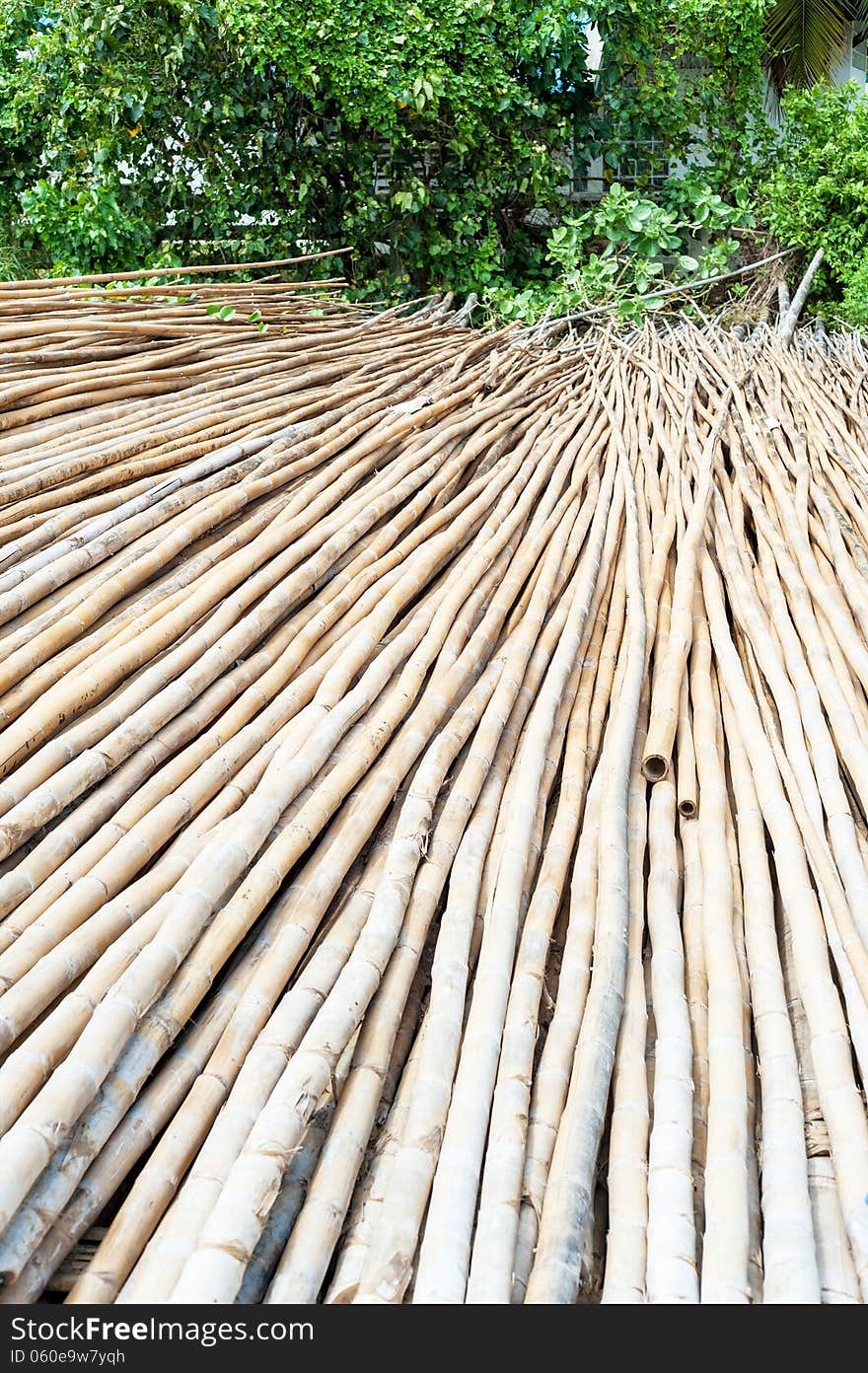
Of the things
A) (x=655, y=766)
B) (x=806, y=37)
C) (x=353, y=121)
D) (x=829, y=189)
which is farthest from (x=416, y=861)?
(x=806, y=37)

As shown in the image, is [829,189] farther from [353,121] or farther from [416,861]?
[416,861]

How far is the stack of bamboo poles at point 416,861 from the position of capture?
34.8 inches

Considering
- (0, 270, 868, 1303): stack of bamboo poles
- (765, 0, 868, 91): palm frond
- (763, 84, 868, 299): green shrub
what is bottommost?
(0, 270, 868, 1303): stack of bamboo poles

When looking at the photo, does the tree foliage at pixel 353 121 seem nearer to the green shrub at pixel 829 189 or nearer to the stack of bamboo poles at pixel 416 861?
the green shrub at pixel 829 189

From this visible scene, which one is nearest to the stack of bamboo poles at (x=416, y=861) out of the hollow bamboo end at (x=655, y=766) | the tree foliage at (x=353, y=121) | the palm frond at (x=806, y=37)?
the hollow bamboo end at (x=655, y=766)

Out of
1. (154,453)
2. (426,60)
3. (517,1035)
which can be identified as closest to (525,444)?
(154,453)

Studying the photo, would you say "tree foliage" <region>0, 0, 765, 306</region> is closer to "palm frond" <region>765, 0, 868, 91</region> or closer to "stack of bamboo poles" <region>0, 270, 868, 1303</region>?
"palm frond" <region>765, 0, 868, 91</region>

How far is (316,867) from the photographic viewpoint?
47.8 inches

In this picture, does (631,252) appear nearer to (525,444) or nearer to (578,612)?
(525,444)

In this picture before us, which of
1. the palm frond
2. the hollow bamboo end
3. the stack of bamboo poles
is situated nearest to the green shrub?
the palm frond

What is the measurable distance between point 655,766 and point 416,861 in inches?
16.3

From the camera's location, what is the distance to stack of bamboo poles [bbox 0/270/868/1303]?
88 centimetres

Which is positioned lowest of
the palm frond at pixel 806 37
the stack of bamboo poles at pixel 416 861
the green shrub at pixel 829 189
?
the stack of bamboo poles at pixel 416 861
